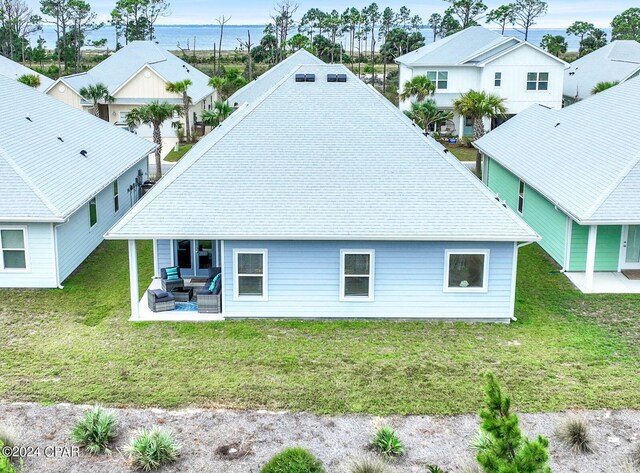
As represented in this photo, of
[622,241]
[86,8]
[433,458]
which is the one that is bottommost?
[433,458]

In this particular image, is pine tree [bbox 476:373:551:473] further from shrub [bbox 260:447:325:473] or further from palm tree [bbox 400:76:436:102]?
palm tree [bbox 400:76:436:102]

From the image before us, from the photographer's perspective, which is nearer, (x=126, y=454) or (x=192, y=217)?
(x=126, y=454)

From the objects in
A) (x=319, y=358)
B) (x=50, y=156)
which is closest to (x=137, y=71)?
(x=50, y=156)

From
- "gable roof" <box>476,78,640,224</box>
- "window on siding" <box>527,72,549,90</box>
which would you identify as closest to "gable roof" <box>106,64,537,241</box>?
"gable roof" <box>476,78,640,224</box>

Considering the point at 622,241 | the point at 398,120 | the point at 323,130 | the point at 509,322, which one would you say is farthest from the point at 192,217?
the point at 622,241

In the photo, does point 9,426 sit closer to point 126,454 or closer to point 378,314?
point 126,454

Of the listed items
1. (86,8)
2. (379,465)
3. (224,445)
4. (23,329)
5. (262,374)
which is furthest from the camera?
(86,8)
